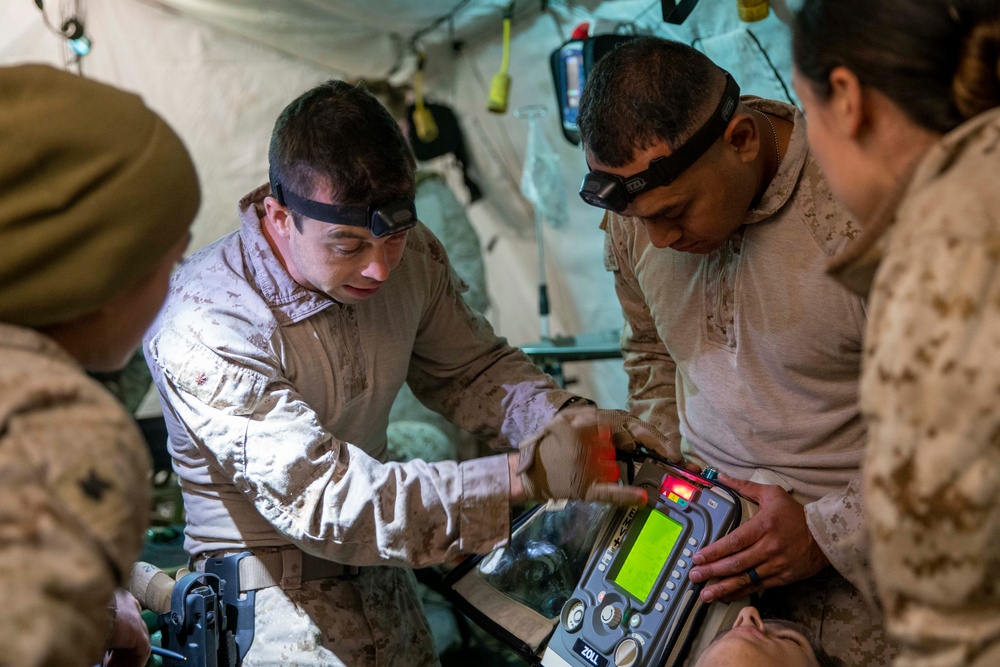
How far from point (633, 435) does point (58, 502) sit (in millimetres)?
1248

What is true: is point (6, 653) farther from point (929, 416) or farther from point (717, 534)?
point (717, 534)

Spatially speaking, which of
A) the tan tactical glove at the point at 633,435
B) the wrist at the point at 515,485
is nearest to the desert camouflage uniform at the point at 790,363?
the tan tactical glove at the point at 633,435

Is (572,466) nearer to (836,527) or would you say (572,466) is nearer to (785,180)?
(836,527)

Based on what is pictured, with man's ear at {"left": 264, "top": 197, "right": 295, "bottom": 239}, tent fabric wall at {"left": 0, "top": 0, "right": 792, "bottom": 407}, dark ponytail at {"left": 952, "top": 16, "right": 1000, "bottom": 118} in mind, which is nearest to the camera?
dark ponytail at {"left": 952, "top": 16, "right": 1000, "bottom": 118}

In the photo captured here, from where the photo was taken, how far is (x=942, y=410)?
76 centimetres

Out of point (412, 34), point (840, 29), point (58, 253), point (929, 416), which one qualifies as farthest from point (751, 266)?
point (412, 34)

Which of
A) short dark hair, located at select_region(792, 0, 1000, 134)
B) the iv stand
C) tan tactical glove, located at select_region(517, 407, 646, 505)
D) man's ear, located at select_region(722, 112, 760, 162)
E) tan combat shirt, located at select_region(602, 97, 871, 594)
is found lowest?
the iv stand

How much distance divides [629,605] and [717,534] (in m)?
0.21

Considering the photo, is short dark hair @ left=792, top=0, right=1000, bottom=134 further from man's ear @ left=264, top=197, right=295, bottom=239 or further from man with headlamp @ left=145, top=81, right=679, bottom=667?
man's ear @ left=264, top=197, right=295, bottom=239

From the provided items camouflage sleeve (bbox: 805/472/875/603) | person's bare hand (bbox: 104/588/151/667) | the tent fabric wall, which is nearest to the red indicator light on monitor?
camouflage sleeve (bbox: 805/472/875/603)

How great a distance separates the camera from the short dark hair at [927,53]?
0.86 meters

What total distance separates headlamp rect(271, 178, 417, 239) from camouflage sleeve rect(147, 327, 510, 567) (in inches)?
12.3

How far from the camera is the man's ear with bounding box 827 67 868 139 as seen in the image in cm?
93

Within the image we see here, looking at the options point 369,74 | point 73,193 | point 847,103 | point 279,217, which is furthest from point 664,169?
point 369,74
